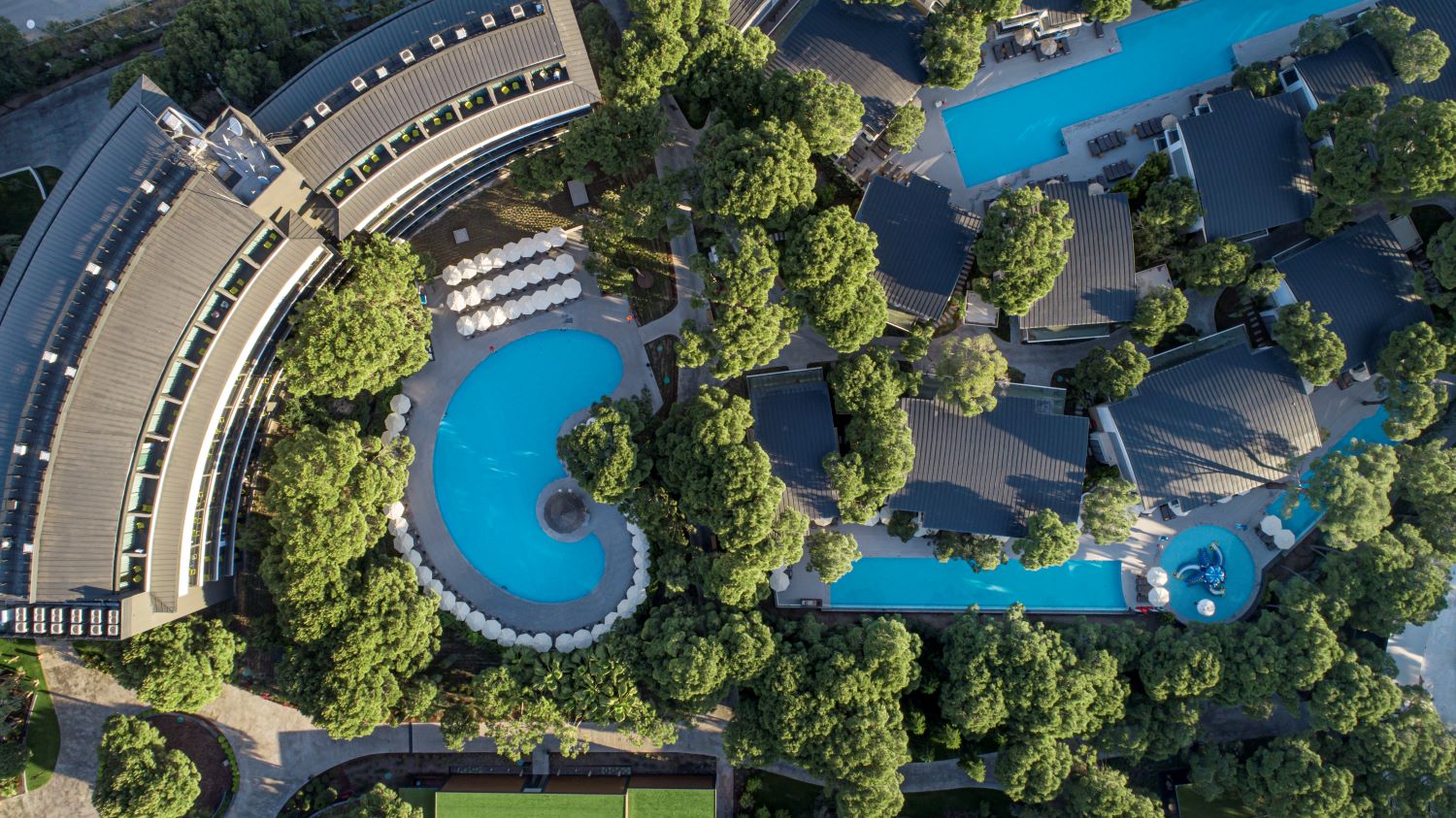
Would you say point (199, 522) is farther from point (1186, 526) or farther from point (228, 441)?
point (1186, 526)

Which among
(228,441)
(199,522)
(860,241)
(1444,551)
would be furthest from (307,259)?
(1444,551)

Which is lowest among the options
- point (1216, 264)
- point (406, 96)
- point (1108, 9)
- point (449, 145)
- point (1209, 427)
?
point (1209, 427)

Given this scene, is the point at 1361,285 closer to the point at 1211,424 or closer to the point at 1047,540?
the point at 1211,424

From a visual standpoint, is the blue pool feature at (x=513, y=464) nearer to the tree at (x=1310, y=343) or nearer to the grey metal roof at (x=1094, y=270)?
the grey metal roof at (x=1094, y=270)

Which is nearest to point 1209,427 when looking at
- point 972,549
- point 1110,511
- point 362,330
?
point 1110,511

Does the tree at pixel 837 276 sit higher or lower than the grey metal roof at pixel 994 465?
higher

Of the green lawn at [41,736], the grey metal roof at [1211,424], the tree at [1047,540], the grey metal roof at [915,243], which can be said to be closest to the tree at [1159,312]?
the grey metal roof at [1211,424]
